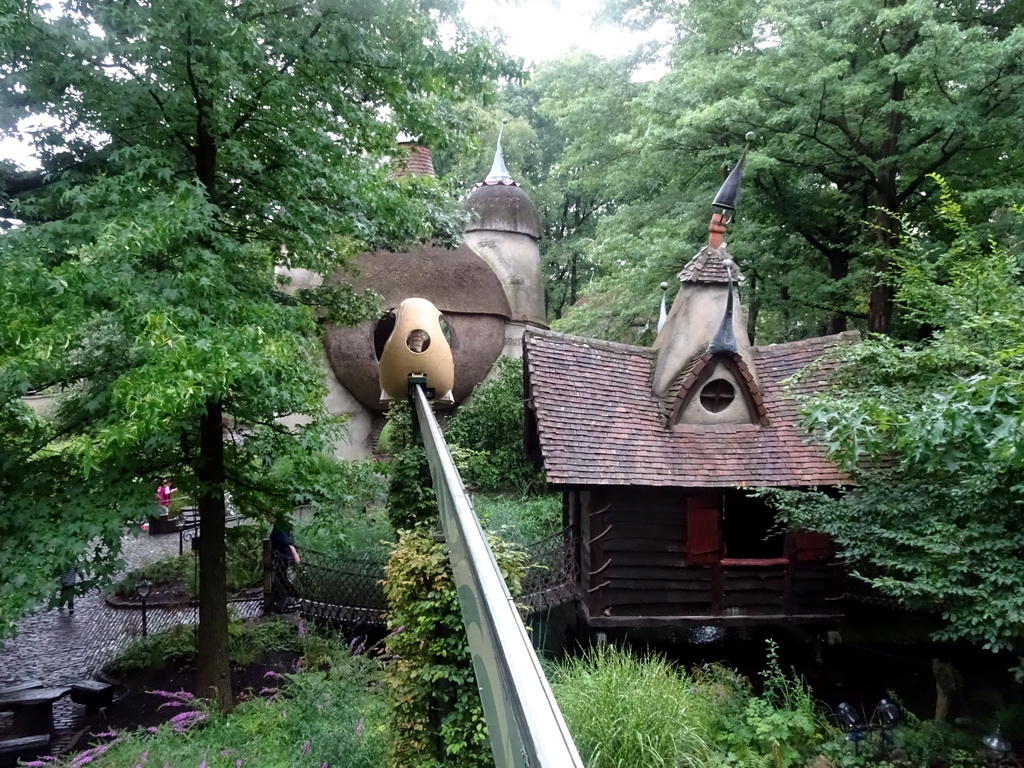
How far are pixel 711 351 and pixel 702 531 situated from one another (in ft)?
7.65

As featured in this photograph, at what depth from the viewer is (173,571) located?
39.2 feet

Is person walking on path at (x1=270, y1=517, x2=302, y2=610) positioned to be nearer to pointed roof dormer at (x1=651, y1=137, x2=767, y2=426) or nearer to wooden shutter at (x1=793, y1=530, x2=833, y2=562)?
pointed roof dormer at (x1=651, y1=137, x2=767, y2=426)

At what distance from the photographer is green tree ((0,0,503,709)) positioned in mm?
4164

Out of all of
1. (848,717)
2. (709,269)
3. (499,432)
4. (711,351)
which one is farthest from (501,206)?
(848,717)

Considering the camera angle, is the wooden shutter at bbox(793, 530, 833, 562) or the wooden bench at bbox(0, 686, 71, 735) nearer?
the wooden bench at bbox(0, 686, 71, 735)

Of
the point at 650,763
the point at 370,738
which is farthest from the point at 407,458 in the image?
the point at 650,763

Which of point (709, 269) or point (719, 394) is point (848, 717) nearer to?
point (719, 394)

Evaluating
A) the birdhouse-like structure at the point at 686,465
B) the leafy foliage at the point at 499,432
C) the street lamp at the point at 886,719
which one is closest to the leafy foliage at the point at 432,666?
the birdhouse-like structure at the point at 686,465

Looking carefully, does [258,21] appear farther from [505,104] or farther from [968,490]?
[505,104]

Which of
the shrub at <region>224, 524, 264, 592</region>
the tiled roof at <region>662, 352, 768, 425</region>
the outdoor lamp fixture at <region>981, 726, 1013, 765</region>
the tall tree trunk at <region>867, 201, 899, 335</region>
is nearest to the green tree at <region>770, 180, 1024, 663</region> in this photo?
the outdoor lamp fixture at <region>981, 726, 1013, 765</region>

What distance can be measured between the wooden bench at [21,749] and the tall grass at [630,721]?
4.62 m

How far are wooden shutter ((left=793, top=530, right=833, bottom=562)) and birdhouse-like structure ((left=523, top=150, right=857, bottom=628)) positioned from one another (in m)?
0.01

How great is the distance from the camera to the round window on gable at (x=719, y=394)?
895 centimetres

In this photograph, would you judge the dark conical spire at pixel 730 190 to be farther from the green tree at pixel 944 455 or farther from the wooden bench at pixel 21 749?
the wooden bench at pixel 21 749
